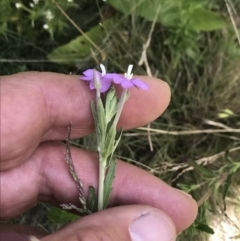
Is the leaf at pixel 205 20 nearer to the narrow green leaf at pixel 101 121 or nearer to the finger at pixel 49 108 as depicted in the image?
the finger at pixel 49 108

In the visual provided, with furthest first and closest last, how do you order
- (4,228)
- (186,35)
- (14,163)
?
(186,35) < (4,228) < (14,163)

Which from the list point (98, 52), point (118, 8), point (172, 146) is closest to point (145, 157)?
point (172, 146)

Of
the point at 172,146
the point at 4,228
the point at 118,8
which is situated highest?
the point at 118,8

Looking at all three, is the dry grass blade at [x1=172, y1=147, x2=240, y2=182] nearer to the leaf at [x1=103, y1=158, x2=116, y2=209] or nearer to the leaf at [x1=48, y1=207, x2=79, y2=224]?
the leaf at [x1=48, y1=207, x2=79, y2=224]

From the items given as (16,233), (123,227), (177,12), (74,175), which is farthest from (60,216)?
(177,12)

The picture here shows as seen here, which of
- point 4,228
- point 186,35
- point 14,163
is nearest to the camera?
point 14,163

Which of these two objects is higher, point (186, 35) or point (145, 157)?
point (186, 35)

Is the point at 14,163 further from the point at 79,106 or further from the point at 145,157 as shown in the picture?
the point at 145,157
